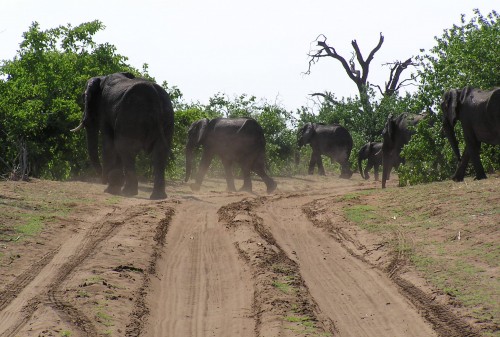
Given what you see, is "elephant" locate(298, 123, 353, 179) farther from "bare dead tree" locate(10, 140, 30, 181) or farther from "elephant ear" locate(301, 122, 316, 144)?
"bare dead tree" locate(10, 140, 30, 181)

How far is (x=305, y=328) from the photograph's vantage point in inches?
281

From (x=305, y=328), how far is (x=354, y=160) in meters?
29.2

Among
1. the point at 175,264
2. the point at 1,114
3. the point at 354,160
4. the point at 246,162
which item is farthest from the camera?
the point at 354,160

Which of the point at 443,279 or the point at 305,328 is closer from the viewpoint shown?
the point at 305,328

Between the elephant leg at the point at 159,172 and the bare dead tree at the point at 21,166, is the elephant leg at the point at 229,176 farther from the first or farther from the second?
the bare dead tree at the point at 21,166

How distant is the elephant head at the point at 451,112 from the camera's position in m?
18.2

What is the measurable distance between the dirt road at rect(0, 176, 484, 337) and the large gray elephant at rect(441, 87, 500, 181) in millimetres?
4800

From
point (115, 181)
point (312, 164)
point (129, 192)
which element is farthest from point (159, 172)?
point (312, 164)

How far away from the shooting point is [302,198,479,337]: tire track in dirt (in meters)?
7.36

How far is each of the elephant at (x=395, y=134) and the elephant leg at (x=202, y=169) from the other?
15.3 ft

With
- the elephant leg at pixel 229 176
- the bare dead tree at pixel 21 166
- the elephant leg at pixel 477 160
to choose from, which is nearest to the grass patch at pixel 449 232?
the elephant leg at pixel 477 160

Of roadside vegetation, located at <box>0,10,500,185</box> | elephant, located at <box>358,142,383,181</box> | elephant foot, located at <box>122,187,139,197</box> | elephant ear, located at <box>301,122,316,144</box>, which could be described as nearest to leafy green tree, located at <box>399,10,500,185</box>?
roadside vegetation, located at <box>0,10,500,185</box>

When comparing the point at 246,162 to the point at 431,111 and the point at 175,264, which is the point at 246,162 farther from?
the point at 175,264

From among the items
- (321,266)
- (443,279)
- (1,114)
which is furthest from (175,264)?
(1,114)
